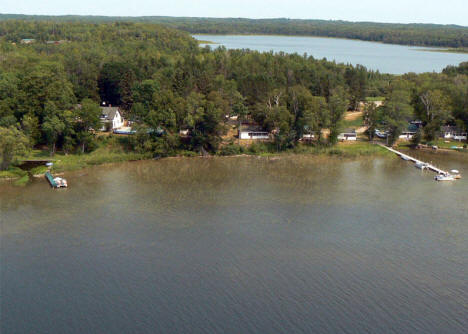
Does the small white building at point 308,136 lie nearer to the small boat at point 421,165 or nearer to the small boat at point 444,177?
Answer: the small boat at point 421,165

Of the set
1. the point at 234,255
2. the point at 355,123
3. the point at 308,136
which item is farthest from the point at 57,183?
the point at 355,123

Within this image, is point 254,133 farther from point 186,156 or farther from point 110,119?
point 110,119

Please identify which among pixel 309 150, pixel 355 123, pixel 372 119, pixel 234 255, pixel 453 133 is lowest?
pixel 234 255

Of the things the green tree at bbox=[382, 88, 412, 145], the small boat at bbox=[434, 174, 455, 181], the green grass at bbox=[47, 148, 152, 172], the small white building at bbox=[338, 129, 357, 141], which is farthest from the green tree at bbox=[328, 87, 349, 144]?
the green grass at bbox=[47, 148, 152, 172]

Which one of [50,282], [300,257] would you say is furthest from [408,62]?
[50,282]

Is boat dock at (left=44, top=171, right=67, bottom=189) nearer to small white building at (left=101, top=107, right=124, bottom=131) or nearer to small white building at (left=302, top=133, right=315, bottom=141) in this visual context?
small white building at (left=101, top=107, right=124, bottom=131)

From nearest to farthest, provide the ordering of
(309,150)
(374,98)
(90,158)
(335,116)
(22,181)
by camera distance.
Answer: (22,181)
(90,158)
(309,150)
(335,116)
(374,98)
